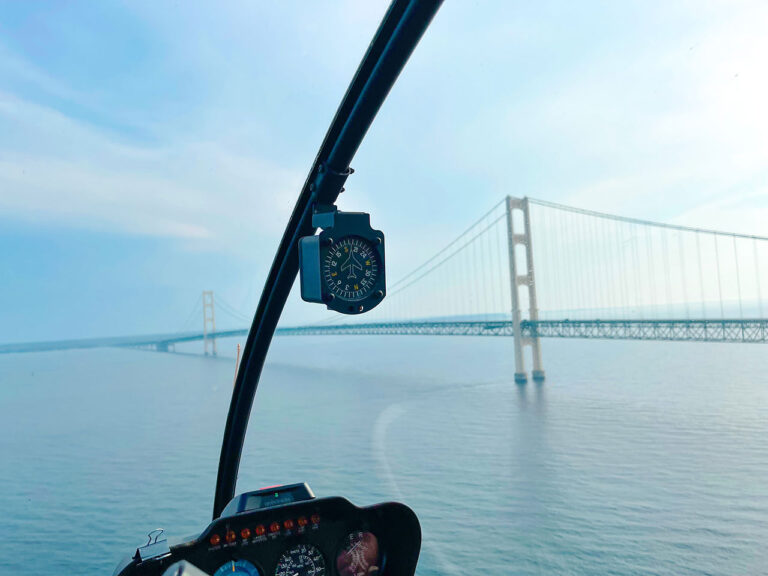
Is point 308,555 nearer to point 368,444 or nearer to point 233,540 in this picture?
point 233,540

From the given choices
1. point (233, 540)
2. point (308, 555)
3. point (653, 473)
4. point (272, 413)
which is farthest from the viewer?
point (272, 413)

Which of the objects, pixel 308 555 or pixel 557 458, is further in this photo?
pixel 557 458

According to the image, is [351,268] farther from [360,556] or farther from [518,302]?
[518,302]

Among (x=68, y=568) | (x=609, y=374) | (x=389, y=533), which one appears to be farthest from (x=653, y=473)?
(x=609, y=374)

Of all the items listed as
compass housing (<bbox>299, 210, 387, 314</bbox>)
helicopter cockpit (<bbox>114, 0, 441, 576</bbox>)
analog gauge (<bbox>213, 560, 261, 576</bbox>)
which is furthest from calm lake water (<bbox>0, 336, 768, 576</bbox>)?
compass housing (<bbox>299, 210, 387, 314</bbox>)

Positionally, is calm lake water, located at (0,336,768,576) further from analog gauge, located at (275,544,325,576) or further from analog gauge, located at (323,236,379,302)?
analog gauge, located at (323,236,379,302)

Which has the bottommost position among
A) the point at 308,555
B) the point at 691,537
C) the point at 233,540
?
the point at 691,537

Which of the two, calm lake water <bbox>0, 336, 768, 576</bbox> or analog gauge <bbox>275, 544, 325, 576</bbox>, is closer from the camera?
analog gauge <bbox>275, 544, 325, 576</bbox>
